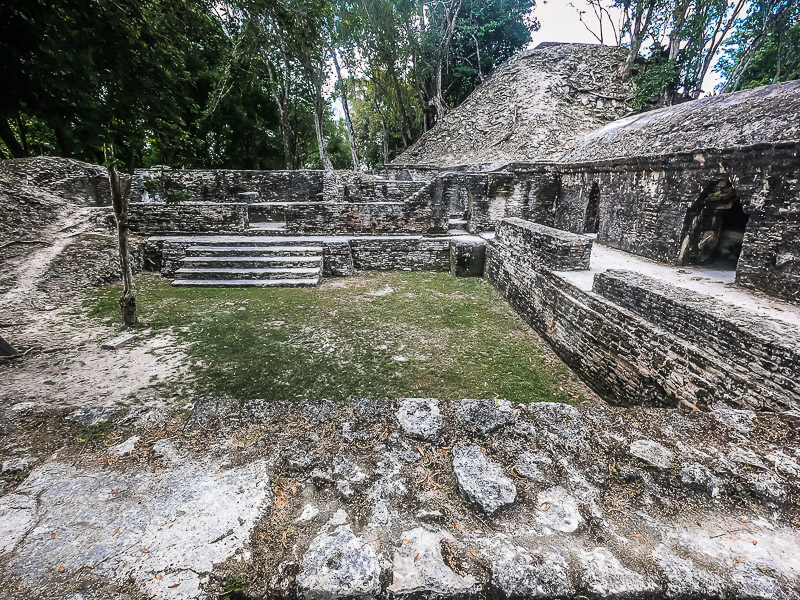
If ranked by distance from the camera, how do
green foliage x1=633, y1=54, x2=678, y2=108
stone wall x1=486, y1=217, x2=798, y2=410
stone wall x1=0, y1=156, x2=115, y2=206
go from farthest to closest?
green foliage x1=633, y1=54, x2=678, y2=108 → stone wall x1=0, y1=156, x2=115, y2=206 → stone wall x1=486, y1=217, x2=798, y2=410

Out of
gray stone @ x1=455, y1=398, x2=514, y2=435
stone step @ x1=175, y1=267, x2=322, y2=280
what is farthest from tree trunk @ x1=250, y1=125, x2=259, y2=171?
gray stone @ x1=455, y1=398, x2=514, y2=435

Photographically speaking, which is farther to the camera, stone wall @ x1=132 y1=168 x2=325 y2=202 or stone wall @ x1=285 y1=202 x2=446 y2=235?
stone wall @ x1=132 y1=168 x2=325 y2=202

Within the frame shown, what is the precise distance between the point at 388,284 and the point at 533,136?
15454mm

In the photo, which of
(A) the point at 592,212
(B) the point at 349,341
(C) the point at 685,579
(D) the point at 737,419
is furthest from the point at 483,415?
(A) the point at 592,212

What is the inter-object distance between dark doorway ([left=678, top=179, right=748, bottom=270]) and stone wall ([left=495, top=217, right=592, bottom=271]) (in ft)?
8.88

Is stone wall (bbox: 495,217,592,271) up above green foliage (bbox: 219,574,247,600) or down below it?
above

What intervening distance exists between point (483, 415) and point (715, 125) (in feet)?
30.3

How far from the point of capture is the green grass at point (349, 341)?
14.2ft

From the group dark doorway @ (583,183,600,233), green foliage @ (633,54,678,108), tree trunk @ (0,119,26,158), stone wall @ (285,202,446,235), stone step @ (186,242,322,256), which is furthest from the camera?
green foliage @ (633,54,678,108)

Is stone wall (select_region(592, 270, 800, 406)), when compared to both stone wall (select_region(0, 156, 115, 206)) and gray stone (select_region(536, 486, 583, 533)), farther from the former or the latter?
stone wall (select_region(0, 156, 115, 206))

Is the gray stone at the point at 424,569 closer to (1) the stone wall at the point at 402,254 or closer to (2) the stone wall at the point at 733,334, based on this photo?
(2) the stone wall at the point at 733,334

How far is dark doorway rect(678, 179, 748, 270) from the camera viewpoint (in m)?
7.04

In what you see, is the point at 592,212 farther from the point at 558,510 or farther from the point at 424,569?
the point at 424,569

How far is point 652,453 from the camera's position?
1.92 metres
